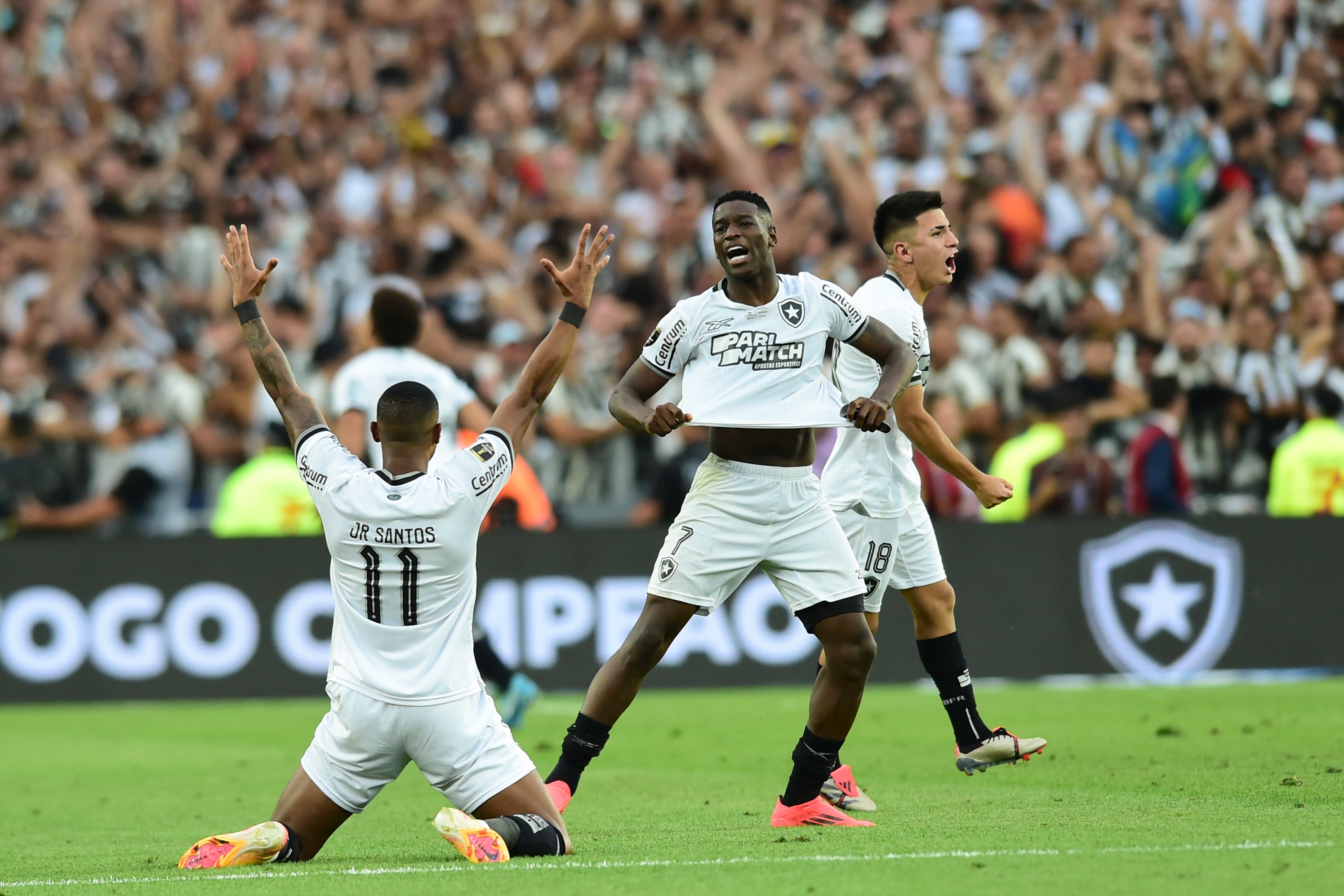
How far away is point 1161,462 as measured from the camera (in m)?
14.0

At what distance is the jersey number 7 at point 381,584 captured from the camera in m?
6.08

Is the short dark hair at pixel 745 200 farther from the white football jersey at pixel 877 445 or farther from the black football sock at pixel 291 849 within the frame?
the black football sock at pixel 291 849

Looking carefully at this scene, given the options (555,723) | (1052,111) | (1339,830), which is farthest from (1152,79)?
(1339,830)

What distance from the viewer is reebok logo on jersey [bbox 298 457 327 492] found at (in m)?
6.13

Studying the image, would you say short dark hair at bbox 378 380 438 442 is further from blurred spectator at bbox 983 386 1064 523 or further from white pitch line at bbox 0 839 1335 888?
blurred spectator at bbox 983 386 1064 523

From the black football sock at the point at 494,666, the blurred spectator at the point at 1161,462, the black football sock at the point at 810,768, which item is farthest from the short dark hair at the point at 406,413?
the blurred spectator at the point at 1161,462

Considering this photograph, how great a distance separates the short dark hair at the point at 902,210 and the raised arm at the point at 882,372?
816 millimetres

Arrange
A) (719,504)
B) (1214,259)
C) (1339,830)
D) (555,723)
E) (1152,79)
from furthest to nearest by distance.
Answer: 1. (1152,79)
2. (1214,259)
3. (555,723)
4. (719,504)
5. (1339,830)

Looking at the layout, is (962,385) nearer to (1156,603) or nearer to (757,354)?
(1156,603)

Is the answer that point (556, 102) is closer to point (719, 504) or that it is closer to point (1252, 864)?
point (719, 504)

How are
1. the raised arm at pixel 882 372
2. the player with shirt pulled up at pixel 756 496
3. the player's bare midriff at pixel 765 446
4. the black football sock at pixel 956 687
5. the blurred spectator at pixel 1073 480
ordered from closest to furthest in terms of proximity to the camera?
the raised arm at pixel 882 372
the player with shirt pulled up at pixel 756 496
the player's bare midriff at pixel 765 446
the black football sock at pixel 956 687
the blurred spectator at pixel 1073 480

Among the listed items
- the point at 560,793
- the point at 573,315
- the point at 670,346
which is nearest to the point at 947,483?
the point at 670,346

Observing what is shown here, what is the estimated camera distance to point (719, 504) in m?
7.23

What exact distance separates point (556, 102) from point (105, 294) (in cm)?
507
